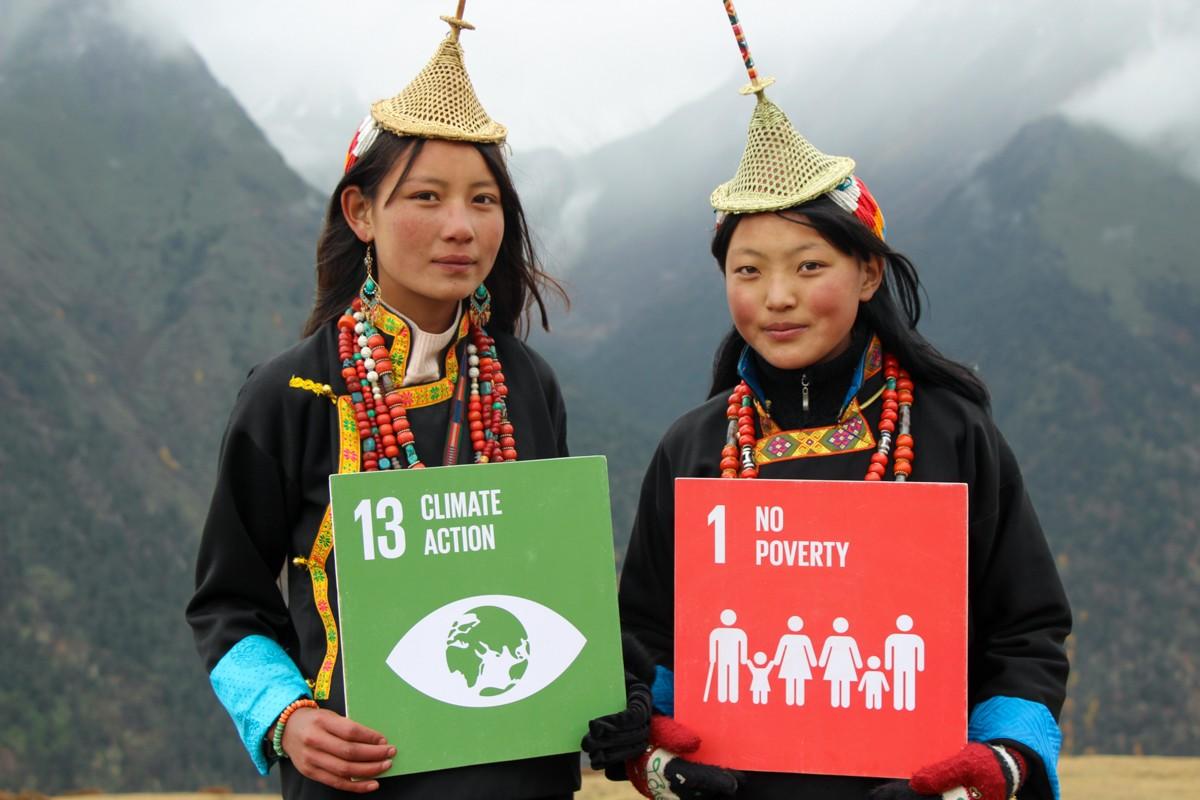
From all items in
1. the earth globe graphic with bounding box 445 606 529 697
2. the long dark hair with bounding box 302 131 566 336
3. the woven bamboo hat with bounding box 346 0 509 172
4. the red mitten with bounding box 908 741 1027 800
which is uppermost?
the woven bamboo hat with bounding box 346 0 509 172

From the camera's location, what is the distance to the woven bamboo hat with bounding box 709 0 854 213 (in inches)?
95.7

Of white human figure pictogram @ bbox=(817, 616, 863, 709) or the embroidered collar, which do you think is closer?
white human figure pictogram @ bbox=(817, 616, 863, 709)

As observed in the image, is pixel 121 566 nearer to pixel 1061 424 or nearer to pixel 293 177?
pixel 293 177

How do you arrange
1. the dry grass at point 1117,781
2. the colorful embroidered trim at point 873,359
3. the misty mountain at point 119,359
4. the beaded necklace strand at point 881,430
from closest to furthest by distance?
the beaded necklace strand at point 881,430, the colorful embroidered trim at point 873,359, the dry grass at point 1117,781, the misty mountain at point 119,359

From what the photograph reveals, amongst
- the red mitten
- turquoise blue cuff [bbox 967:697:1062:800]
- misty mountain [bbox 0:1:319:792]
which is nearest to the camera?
the red mitten

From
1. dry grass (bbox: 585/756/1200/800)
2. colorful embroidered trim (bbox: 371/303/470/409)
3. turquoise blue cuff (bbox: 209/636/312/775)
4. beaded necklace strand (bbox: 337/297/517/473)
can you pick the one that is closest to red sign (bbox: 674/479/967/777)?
beaded necklace strand (bbox: 337/297/517/473)

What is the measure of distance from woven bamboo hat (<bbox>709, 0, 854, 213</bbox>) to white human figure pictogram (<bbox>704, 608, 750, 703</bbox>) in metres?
0.79

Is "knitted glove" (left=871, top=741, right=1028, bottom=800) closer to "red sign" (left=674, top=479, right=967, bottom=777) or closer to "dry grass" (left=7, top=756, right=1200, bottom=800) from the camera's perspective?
"red sign" (left=674, top=479, right=967, bottom=777)

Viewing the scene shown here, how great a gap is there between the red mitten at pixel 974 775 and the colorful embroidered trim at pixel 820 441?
0.61m

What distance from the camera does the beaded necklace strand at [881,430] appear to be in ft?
7.88

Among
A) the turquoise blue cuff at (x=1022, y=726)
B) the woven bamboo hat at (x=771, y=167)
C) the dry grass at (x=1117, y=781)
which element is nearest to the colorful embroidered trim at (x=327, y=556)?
the woven bamboo hat at (x=771, y=167)

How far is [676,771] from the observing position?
2.25 m

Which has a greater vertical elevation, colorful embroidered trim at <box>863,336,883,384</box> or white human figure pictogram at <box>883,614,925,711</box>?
colorful embroidered trim at <box>863,336,883,384</box>

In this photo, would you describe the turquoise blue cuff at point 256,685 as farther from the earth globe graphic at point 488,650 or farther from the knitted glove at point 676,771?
the knitted glove at point 676,771
